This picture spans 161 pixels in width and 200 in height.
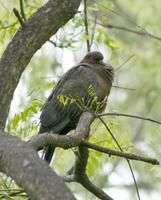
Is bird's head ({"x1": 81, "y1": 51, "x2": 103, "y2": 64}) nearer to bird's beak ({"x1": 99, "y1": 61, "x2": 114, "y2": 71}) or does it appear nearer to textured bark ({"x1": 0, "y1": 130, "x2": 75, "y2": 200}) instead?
bird's beak ({"x1": 99, "y1": 61, "x2": 114, "y2": 71})

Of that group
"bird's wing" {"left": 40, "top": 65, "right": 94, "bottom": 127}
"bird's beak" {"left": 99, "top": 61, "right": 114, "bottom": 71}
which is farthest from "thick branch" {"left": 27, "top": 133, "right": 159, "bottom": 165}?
"bird's beak" {"left": 99, "top": 61, "right": 114, "bottom": 71}

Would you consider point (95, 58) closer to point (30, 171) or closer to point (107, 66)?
point (107, 66)

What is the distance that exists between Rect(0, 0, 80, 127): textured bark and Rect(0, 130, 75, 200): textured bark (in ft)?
1.84

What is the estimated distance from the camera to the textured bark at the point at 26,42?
2.74 metres

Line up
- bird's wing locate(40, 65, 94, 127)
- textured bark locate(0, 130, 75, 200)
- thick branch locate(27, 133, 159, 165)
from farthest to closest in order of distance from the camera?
1. bird's wing locate(40, 65, 94, 127)
2. thick branch locate(27, 133, 159, 165)
3. textured bark locate(0, 130, 75, 200)

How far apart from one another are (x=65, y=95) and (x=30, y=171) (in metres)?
2.14

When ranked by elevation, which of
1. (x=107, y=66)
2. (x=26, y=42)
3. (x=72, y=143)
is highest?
(x=26, y=42)

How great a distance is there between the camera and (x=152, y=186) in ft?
28.3

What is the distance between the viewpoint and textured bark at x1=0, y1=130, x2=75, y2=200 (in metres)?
1.78

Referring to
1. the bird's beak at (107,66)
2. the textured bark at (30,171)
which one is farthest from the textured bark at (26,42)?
the bird's beak at (107,66)

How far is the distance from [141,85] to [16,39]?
596 centimetres

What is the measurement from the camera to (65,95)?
4.04 metres

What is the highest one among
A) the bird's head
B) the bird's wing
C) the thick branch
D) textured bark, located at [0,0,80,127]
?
textured bark, located at [0,0,80,127]

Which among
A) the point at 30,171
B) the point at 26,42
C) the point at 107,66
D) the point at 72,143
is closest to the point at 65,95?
the point at 107,66
